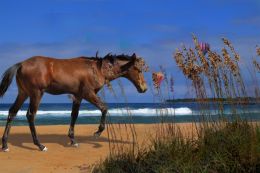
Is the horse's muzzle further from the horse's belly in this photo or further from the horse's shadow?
the horse's belly

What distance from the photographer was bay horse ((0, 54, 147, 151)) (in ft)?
30.5

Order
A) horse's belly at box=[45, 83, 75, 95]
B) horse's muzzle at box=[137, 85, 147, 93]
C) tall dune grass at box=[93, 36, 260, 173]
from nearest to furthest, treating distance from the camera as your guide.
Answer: tall dune grass at box=[93, 36, 260, 173]
horse's belly at box=[45, 83, 75, 95]
horse's muzzle at box=[137, 85, 147, 93]

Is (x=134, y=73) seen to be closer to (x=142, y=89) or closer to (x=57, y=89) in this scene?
(x=142, y=89)

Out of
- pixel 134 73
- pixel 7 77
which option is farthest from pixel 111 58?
pixel 7 77

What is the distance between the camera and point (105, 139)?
10.6 m

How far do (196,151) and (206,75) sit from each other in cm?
105

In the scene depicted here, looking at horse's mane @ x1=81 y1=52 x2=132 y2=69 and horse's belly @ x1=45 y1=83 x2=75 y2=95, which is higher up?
horse's mane @ x1=81 y1=52 x2=132 y2=69

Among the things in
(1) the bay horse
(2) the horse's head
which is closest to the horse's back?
(1) the bay horse

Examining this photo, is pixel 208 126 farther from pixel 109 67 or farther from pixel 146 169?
pixel 109 67

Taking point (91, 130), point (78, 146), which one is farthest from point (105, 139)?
point (91, 130)

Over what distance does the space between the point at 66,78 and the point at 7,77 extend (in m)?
1.15

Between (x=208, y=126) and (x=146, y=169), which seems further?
(x=208, y=126)

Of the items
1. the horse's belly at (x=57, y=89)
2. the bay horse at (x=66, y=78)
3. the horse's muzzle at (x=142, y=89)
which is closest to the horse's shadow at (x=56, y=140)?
the bay horse at (x=66, y=78)

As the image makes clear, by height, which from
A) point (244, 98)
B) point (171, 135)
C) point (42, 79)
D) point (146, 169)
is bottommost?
point (146, 169)
